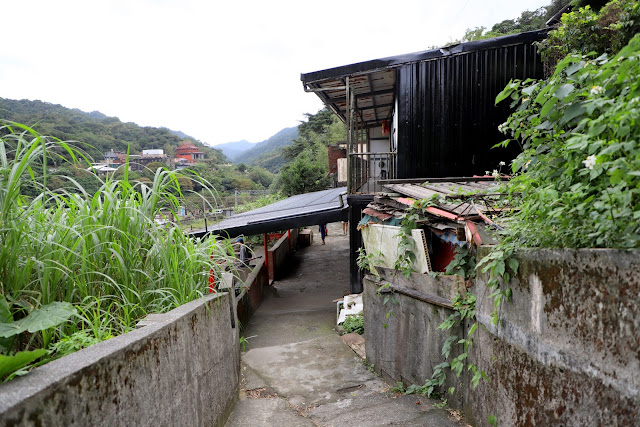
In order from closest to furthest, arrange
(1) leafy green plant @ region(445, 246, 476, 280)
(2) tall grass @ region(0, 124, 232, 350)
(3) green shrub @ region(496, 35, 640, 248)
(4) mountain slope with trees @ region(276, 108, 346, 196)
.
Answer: (3) green shrub @ region(496, 35, 640, 248)
(2) tall grass @ region(0, 124, 232, 350)
(1) leafy green plant @ region(445, 246, 476, 280)
(4) mountain slope with trees @ region(276, 108, 346, 196)

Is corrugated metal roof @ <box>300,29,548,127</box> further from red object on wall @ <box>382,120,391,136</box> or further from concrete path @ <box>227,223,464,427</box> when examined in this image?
concrete path @ <box>227,223,464,427</box>

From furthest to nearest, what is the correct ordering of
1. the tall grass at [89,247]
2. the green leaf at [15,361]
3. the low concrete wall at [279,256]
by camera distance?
the low concrete wall at [279,256]
the tall grass at [89,247]
the green leaf at [15,361]

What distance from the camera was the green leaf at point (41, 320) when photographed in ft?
5.13

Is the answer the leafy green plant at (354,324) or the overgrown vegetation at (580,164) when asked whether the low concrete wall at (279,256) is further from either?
the overgrown vegetation at (580,164)

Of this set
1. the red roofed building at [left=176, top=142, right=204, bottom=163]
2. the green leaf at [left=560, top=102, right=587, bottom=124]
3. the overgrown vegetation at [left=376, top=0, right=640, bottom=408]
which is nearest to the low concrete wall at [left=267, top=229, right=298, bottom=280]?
the overgrown vegetation at [left=376, top=0, right=640, bottom=408]

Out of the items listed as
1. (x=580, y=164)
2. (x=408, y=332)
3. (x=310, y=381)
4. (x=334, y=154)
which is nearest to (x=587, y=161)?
(x=580, y=164)

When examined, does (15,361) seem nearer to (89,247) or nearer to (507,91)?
(89,247)

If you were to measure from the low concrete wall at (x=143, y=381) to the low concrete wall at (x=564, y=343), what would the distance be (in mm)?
2257

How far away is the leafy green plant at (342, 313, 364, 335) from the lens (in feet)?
22.1

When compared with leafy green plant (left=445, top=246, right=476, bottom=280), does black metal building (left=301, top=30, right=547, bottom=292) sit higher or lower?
higher

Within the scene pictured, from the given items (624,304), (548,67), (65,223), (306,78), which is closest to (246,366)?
(65,223)

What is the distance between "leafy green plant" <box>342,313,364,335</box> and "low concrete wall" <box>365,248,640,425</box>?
3.70 meters

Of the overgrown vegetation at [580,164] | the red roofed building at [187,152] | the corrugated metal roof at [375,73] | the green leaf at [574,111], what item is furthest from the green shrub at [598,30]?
the red roofed building at [187,152]

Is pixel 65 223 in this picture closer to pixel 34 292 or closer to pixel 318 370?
pixel 34 292
